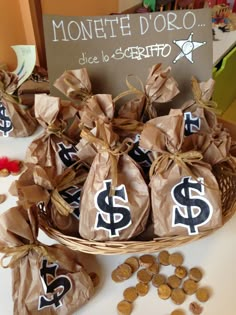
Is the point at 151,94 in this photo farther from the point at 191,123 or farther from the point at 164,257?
the point at 164,257

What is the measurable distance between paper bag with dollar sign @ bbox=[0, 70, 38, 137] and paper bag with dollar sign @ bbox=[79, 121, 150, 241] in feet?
1.52

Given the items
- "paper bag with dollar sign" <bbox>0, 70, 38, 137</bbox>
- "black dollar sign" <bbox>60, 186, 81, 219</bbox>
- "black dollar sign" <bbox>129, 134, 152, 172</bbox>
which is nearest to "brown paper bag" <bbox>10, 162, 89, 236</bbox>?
"black dollar sign" <bbox>60, 186, 81, 219</bbox>

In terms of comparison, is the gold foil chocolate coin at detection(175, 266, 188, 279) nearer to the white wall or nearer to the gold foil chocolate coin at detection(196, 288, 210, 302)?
the gold foil chocolate coin at detection(196, 288, 210, 302)

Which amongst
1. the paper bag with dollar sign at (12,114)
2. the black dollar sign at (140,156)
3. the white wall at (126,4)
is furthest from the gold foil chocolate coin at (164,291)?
the white wall at (126,4)

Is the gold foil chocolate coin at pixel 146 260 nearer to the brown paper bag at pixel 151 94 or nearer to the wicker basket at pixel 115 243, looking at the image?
the wicker basket at pixel 115 243

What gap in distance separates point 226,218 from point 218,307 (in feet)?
0.53

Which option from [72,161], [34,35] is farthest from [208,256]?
[34,35]

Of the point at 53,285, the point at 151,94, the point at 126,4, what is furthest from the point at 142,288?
the point at 126,4

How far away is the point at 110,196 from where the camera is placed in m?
0.60

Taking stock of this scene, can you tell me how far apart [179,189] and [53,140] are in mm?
295

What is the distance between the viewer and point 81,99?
807 mm

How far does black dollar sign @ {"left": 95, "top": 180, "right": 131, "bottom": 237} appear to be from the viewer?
0.60m

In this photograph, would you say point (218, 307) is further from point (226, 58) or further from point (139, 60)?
point (226, 58)

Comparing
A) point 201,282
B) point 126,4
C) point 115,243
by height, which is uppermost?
point 126,4
